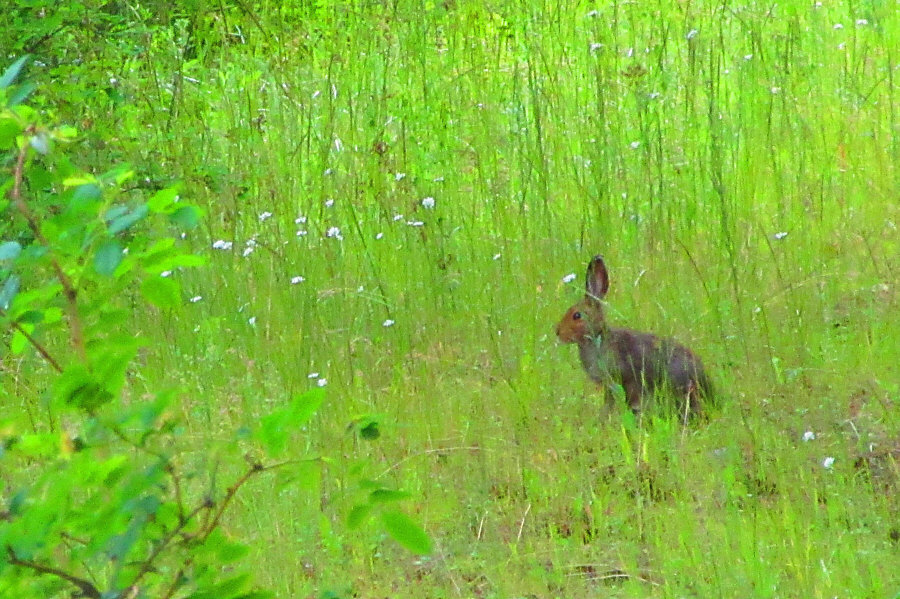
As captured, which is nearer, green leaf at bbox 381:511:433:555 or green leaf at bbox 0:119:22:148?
green leaf at bbox 381:511:433:555

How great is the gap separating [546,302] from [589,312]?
1.04ft

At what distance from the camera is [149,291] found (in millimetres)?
2049

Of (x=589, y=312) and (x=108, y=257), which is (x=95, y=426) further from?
(x=589, y=312)

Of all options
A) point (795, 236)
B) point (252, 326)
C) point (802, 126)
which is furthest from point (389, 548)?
point (802, 126)

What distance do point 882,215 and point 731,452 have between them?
Answer: 6.54 feet

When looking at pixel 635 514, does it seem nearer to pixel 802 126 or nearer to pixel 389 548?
pixel 389 548

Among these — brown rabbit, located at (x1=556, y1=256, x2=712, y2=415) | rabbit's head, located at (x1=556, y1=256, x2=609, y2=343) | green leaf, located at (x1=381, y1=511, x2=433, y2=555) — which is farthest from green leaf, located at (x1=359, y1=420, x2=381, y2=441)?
rabbit's head, located at (x1=556, y1=256, x2=609, y2=343)

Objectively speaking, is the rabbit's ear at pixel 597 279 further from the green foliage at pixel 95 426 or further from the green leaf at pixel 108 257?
the green leaf at pixel 108 257

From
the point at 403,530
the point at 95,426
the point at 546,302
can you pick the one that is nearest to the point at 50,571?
the point at 95,426

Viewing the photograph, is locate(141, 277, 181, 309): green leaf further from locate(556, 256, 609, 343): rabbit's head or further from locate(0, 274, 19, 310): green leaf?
locate(556, 256, 609, 343): rabbit's head

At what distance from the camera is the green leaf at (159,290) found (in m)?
2.04

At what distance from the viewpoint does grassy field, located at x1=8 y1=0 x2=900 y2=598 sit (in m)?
3.77

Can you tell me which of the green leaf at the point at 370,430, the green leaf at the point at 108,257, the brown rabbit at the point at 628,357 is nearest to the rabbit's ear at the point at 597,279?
the brown rabbit at the point at 628,357

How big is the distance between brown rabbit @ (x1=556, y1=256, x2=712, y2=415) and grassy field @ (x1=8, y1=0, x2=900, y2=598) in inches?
3.7
